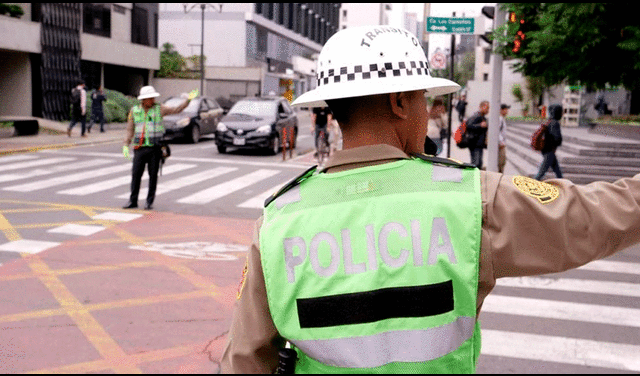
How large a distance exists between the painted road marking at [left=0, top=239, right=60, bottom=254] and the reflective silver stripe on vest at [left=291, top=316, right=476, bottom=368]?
7217 millimetres

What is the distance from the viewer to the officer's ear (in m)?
1.69

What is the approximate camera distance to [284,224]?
1640mm

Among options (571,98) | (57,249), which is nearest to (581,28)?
(57,249)

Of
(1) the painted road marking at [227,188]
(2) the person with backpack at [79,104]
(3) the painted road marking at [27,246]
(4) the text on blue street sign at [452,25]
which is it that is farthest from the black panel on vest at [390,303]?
(2) the person with backpack at [79,104]

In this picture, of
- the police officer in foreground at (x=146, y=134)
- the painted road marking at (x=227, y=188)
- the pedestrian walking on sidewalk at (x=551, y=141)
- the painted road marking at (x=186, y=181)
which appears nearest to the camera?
the police officer in foreground at (x=146, y=134)

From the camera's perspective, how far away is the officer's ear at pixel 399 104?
1.69 m

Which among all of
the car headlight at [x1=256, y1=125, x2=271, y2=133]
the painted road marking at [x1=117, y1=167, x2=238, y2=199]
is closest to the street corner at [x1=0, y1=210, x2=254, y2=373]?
the painted road marking at [x1=117, y1=167, x2=238, y2=199]

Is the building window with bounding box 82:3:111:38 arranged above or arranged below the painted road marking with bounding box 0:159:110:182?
above

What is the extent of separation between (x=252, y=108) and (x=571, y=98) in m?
18.3

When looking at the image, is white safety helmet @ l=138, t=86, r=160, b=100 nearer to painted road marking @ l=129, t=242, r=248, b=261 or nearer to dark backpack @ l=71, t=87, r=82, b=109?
painted road marking @ l=129, t=242, r=248, b=261

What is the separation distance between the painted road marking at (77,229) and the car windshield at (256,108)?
12.8m

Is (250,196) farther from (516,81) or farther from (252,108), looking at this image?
(516,81)

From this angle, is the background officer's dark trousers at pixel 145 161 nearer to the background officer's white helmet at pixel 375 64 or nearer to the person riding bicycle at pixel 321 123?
the person riding bicycle at pixel 321 123

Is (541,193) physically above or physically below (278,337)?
above
